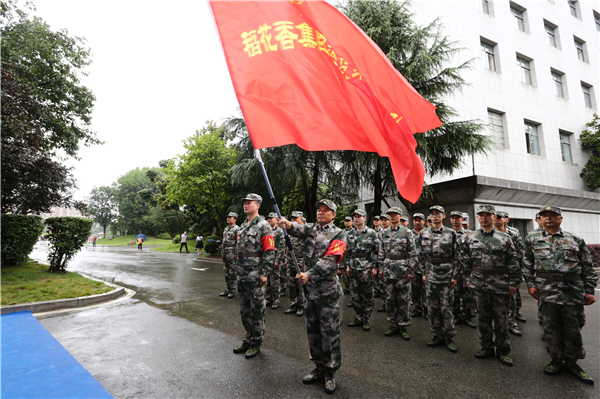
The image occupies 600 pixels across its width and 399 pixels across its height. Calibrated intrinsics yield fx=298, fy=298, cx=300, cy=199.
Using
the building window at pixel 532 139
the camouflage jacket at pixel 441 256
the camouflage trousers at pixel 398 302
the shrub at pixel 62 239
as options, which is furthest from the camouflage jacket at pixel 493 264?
the building window at pixel 532 139

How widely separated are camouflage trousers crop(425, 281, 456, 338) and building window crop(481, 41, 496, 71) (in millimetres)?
20850

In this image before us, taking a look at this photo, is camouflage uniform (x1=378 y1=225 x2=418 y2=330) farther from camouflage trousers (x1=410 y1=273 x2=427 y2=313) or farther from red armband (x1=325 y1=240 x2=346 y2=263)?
red armband (x1=325 y1=240 x2=346 y2=263)

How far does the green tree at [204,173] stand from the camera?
22828 millimetres

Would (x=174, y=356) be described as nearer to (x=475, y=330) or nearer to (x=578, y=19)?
(x=475, y=330)

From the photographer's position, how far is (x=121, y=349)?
177 inches

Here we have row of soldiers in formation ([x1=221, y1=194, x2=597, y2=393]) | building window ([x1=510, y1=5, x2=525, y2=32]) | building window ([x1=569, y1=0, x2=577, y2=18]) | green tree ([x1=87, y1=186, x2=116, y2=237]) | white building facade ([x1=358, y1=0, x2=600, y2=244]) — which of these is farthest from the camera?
green tree ([x1=87, y1=186, x2=116, y2=237])

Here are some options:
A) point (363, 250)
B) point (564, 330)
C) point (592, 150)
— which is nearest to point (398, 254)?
point (363, 250)

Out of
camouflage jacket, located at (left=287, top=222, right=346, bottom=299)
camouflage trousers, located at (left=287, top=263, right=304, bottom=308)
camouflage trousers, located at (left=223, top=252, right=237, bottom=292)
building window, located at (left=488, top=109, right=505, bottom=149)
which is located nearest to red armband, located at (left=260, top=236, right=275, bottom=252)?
camouflage jacket, located at (left=287, top=222, right=346, bottom=299)

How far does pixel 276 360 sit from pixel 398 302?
2.53 metres

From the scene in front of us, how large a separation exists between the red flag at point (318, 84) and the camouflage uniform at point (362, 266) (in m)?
2.65

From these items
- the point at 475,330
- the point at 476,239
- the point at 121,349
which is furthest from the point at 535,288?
the point at 121,349

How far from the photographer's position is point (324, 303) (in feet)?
11.8

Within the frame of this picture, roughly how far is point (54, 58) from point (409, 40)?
17.5 meters

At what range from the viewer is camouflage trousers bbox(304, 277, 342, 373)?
137 inches
